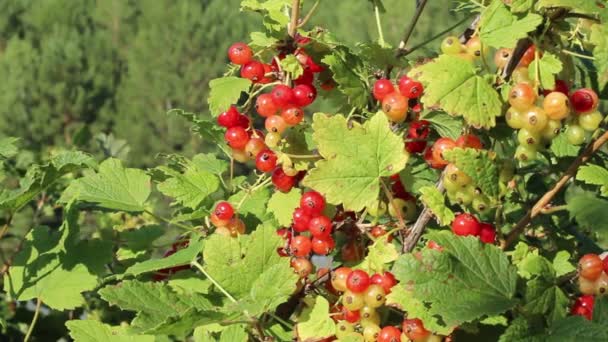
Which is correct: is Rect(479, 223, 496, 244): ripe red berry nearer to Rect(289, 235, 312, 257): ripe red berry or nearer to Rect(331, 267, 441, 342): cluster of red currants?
Rect(331, 267, 441, 342): cluster of red currants

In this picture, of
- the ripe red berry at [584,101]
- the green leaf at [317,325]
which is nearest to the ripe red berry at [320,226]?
the green leaf at [317,325]

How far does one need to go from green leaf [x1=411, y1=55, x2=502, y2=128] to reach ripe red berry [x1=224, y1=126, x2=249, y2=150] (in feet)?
1.28

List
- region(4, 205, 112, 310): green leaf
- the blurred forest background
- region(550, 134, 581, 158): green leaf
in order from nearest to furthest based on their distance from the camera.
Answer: region(550, 134, 581, 158): green leaf < region(4, 205, 112, 310): green leaf < the blurred forest background

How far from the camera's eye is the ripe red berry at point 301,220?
1.34 metres

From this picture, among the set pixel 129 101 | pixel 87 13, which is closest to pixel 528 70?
pixel 129 101

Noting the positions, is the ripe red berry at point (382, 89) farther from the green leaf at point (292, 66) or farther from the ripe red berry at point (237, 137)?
the ripe red berry at point (237, 137)

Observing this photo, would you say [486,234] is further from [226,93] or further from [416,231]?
[226,93]

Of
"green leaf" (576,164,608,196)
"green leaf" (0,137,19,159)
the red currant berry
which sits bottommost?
"green leaf" (0,137,19,159)

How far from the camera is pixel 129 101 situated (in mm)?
25969

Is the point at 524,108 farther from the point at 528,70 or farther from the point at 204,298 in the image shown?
the point at 204,298

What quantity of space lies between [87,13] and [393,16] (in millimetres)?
12455

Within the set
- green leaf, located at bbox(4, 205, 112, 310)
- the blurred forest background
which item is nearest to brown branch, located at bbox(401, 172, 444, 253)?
green leaf, located at bbox(4, 205, 112, 310)

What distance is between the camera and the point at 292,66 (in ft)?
4.57

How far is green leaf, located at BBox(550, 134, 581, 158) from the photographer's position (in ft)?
4.95
